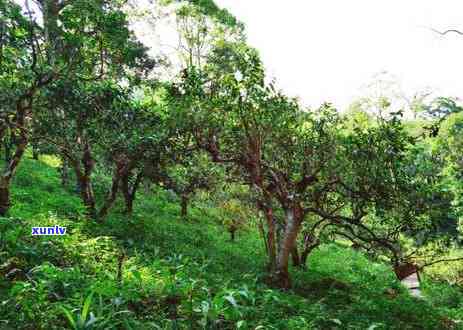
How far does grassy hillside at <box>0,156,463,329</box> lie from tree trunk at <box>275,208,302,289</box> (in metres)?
0.64

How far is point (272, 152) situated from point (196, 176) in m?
6.76

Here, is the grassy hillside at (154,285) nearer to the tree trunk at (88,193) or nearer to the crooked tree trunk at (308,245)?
the tree trunk at (88,193)

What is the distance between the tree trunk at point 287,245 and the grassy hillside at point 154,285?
64cm

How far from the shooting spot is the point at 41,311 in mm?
6648

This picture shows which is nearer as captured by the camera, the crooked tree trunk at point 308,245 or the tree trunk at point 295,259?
the tree trunk at point 295,259

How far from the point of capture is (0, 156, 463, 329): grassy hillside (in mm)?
7258

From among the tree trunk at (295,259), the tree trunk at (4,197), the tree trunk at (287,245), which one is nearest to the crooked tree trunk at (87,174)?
the tree trunk at (4,197)

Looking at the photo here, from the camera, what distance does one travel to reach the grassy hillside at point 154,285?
726 cm

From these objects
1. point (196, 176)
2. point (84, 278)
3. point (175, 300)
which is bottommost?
point (175, 300)

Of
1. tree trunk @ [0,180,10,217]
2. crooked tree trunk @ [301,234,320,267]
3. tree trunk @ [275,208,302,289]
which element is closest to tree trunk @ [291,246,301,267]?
crooked tree trunk @ [301,234,320,267]

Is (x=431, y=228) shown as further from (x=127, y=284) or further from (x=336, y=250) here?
(x=336, y=250)

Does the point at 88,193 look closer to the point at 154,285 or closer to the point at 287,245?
the point at 287,245

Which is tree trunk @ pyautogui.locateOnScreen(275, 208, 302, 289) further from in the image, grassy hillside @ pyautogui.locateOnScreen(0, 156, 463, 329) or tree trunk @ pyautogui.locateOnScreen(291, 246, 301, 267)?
tree trunk @ pyautogui.locateOnScreen(291, 246, 301, 267)

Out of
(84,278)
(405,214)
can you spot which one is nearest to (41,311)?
(84,278)
